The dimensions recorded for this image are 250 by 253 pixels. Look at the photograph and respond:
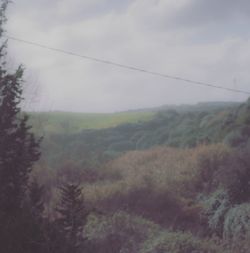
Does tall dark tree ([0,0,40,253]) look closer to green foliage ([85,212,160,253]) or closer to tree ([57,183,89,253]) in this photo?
tree ([57,183,89,253])

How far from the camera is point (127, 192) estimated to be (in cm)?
1589

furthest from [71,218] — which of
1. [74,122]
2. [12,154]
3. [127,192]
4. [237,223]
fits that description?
[74,122]

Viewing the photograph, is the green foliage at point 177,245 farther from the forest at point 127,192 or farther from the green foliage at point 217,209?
the green foliage at point 217,209

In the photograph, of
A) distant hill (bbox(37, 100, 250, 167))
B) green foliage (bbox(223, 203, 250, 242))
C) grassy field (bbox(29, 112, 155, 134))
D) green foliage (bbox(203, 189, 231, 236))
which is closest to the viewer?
green foliage (bbox(223, 203, 250, 242))

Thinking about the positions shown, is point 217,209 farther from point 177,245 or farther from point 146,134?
point 146,134

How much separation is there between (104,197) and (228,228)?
4.27 metres

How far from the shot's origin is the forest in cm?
736

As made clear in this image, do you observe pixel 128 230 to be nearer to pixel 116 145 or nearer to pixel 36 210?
pixel 36 210

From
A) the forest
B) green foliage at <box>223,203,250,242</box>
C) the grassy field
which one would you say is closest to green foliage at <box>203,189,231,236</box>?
the forest

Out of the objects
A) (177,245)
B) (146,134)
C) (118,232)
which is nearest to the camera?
(177,245)

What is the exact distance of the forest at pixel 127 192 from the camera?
24.1 feet

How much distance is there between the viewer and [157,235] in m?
11.4

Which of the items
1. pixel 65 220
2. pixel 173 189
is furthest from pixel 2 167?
pixel 173 189

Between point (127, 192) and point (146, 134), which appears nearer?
point (127, 192)
